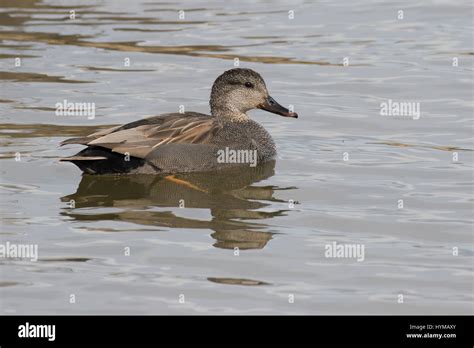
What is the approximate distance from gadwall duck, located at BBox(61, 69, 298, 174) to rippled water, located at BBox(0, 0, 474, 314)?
17 centimetres

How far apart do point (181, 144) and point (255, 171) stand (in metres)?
0.82

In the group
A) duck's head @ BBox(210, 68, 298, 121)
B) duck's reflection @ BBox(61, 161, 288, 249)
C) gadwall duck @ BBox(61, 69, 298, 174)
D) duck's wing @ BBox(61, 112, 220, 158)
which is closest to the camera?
duck's reflection @ BBox(61, 161, 288, 249)

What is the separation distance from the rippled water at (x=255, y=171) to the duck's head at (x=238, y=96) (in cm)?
50

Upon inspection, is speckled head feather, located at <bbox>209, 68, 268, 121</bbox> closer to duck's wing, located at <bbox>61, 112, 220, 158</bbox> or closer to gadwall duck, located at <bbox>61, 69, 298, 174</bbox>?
gadwall duck, located at <bbox>61, 69, 298, 174</bbox>

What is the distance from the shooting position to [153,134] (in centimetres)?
1218

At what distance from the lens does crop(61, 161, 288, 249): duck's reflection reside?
34.4 feet

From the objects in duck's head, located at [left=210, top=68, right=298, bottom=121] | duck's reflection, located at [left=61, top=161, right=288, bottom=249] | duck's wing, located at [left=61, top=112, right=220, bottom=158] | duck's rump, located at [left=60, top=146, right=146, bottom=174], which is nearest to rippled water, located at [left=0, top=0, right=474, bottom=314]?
duck's reflection, located at [left=61, top=161, right=288, bottom=249]

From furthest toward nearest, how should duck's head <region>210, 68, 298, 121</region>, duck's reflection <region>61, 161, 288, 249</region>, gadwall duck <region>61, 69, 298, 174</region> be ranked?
duck's head <region>210, 68, 298, 121</region>, gadwall duck <region>61, 69, 298, 174</region>, duck's reflection <region>61, 161, 288, 249</region>

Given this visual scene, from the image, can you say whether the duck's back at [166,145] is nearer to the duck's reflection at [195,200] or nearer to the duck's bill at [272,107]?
the duck's reflection at [195,200]

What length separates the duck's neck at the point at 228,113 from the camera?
13305 millimetres

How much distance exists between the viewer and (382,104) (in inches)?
584

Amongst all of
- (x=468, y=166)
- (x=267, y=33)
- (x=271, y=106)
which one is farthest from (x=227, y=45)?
(x=468, y=166)
